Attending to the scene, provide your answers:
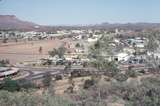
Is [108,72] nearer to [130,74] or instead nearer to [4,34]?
[130,74]

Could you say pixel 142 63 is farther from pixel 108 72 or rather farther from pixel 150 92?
pixel 150 92

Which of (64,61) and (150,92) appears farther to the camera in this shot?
(64,61)

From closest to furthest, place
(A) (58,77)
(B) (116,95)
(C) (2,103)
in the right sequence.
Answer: (C) (2,103) → (B) (116,95) → (A) (58,77)

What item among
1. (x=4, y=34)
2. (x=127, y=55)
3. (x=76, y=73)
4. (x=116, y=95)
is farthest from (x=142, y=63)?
(x=4, y=34)

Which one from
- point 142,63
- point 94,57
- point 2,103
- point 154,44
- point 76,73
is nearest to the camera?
point 2,103

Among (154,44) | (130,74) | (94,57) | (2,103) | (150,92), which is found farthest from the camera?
(154,44)

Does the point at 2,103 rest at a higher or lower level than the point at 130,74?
higher

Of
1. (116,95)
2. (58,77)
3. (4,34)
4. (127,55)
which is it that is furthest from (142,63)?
(4,34)

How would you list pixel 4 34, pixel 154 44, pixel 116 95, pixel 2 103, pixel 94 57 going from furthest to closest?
1. pixel 4 34
2. pixel 154 44
3. pixel 94 57
4. pixel 116 95
5. pixel 2 103

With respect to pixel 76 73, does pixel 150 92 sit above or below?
above
